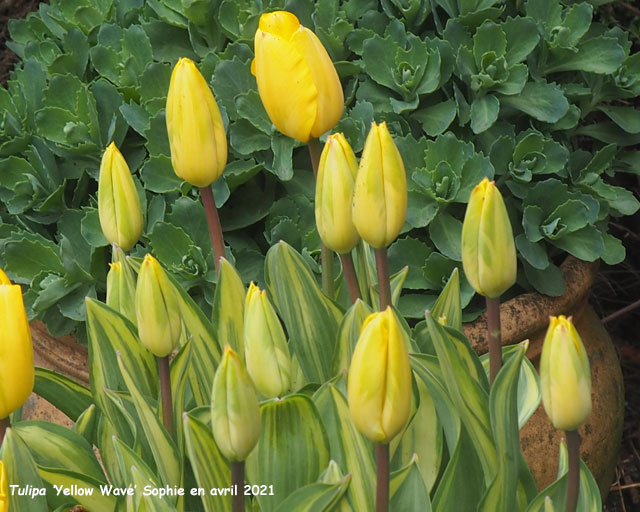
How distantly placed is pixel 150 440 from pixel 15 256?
0.67m

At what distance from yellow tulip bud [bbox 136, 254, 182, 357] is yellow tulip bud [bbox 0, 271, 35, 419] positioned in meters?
0.09

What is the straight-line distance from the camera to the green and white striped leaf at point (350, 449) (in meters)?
0.77

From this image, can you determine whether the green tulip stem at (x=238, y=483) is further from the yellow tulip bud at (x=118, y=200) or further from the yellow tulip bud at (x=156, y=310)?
the yellow tulip bud at (x=118, y=200)

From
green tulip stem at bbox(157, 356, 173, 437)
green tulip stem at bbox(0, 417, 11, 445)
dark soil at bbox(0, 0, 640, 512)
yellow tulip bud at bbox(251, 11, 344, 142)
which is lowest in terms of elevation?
dark soil at bbox(0, 0, 640, 512)

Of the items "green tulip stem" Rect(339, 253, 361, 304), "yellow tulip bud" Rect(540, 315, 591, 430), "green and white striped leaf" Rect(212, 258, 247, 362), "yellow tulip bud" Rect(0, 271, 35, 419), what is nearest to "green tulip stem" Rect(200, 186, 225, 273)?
"green and white striped leaf" Rect(212, 258, 247, 362)

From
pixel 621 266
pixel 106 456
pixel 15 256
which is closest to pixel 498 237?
pixel 106 456

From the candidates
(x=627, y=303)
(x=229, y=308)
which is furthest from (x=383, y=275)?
(x=627, y=303)

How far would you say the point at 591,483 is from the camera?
817mm

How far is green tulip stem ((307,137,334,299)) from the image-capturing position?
88 cm

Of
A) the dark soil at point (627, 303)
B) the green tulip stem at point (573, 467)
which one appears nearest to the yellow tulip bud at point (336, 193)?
the green tulip stem at point (573, 467)

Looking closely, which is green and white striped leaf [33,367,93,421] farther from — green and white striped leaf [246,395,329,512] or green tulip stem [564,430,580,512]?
green tulip stem [564,430,580,512]

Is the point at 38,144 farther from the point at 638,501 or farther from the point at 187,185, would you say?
the point at 638,501

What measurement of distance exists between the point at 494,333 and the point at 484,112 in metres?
0.66

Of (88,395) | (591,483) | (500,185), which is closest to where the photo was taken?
(591,483)
